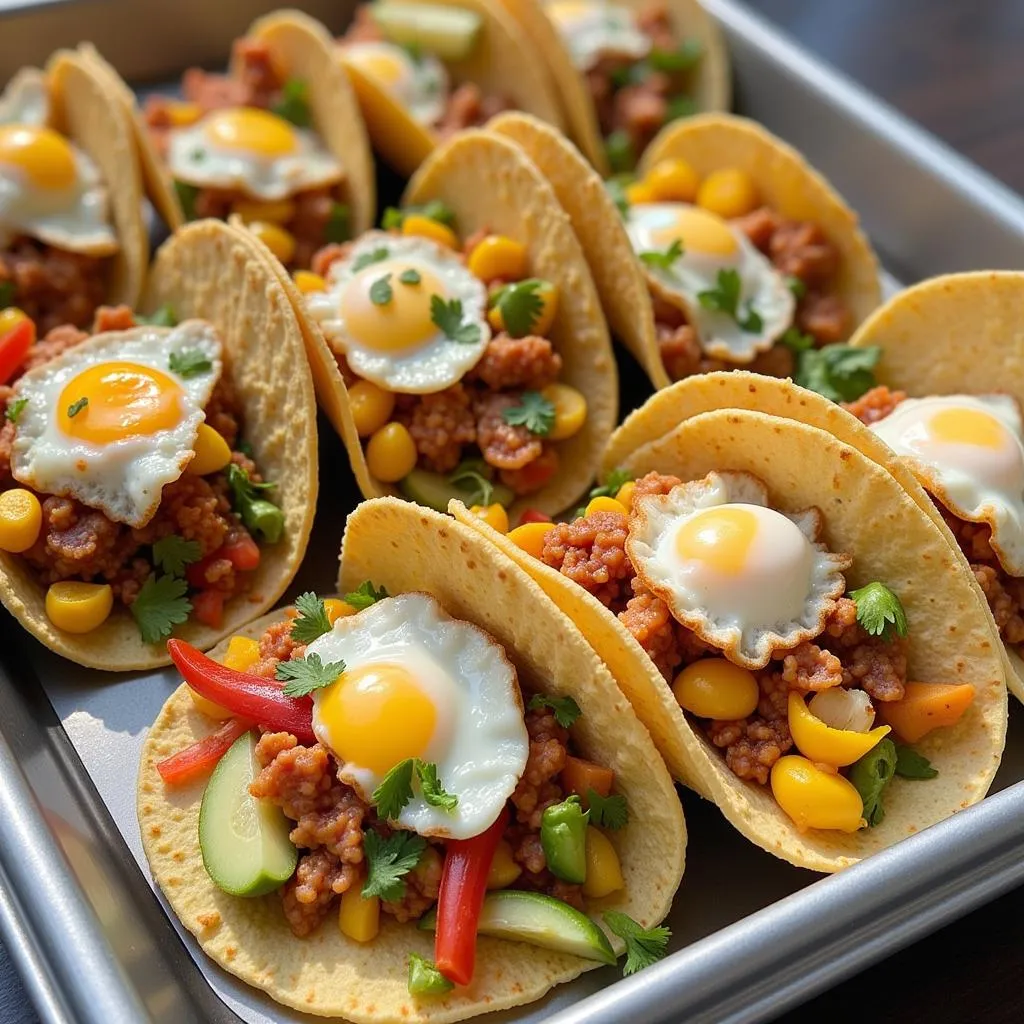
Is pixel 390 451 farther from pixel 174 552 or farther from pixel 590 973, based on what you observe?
pixel 590 973

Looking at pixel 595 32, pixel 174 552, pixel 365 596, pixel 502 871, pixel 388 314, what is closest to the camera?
pixel 502 871

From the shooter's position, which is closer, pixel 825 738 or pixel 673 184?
pixel 825 738

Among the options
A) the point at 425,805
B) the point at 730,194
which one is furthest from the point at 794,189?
the point at 425,805

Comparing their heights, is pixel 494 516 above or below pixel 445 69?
below

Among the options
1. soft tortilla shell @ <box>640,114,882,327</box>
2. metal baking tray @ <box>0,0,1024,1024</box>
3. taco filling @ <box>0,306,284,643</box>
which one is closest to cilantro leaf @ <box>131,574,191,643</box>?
taco filling @ <box>0,306,284,643</box>

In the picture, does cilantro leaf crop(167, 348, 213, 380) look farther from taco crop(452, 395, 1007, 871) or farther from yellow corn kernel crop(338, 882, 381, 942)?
yellow corn kernel crop(338, 882, 381, 942)

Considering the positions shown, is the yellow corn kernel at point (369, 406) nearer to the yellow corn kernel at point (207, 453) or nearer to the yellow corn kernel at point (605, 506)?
the yellow corn kernel at point (207, 453)
